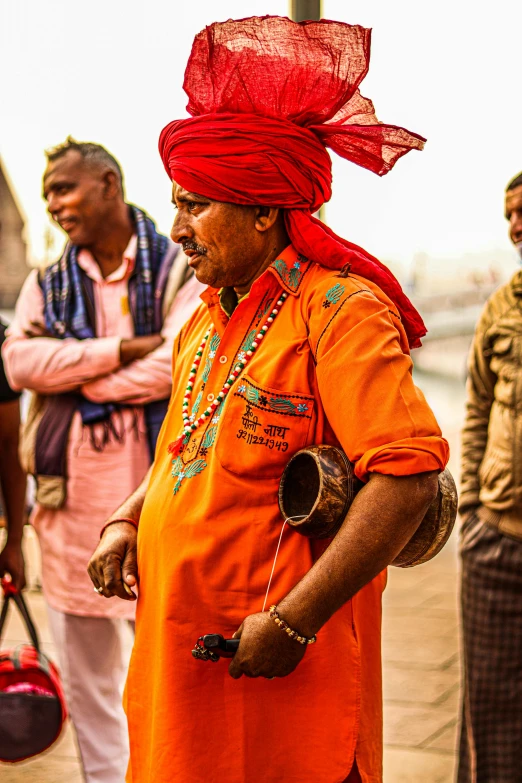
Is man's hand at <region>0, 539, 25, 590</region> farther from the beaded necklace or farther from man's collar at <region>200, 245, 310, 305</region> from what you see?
man's collar at <region>200, 245, 310, 305</region>

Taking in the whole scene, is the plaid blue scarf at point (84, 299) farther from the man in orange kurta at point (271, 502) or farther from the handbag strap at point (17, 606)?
the man in orange kurta at point (271, 502)

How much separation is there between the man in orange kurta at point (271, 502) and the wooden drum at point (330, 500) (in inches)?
1.2

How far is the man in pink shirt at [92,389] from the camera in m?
3.63

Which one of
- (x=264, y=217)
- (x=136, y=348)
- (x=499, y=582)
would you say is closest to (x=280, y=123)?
(x=264, y=217)

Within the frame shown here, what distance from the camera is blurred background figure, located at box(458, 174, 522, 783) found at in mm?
3492

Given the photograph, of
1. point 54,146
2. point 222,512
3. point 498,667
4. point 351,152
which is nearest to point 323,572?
point 222,512

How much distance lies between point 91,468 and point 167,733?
1.62m

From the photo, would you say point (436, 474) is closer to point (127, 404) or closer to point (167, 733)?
point (167, 733)

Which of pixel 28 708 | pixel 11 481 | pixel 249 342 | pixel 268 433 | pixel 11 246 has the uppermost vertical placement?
pixel 249 342

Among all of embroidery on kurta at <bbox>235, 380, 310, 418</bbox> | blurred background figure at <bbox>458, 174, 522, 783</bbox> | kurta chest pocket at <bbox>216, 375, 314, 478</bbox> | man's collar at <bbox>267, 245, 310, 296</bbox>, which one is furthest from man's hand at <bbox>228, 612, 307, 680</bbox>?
blurred background figure at <bbox>458, 174, 522, 783</bbox>

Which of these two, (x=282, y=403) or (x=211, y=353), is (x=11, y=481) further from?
(x=282, y=403)

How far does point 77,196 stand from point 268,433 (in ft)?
6.23

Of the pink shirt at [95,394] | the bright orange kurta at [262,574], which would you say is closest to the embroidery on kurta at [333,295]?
the bright orange kurta at [262,574]

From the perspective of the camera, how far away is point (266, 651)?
196cm
